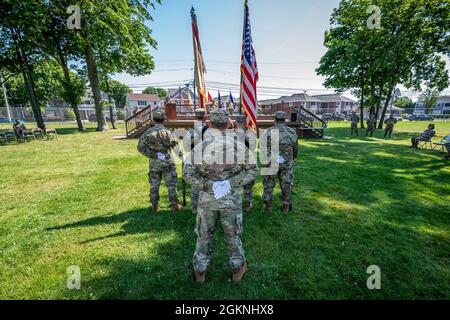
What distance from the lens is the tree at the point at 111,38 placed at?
1723cm

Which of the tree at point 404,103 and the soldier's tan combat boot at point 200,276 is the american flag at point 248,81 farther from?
the tree at point 404,103

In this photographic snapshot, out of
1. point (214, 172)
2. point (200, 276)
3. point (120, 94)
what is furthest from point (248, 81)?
point (120, 94)

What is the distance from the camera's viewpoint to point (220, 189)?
2754mm

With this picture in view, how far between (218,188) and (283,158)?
2.47m

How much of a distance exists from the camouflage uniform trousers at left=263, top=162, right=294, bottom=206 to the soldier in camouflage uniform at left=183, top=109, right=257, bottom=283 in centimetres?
212

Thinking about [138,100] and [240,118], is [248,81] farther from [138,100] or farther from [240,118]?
[138,100]

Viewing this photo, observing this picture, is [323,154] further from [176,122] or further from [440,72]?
[440,72]

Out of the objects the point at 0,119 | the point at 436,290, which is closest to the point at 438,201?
the point at 436,290

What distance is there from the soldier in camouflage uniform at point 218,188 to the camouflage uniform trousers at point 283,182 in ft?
6.95

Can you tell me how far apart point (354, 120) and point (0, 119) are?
51.4 metres

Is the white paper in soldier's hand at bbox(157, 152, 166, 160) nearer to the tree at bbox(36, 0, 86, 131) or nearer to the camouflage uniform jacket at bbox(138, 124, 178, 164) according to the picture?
the camouflage uniform jacket at bbox(138, 124, 178, 164)

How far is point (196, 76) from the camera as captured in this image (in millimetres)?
6441

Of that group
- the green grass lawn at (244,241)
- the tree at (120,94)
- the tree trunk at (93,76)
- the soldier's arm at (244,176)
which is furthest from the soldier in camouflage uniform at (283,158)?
the tree at (120,94)
